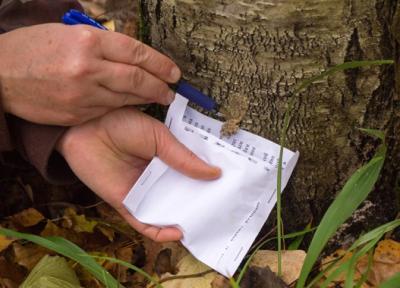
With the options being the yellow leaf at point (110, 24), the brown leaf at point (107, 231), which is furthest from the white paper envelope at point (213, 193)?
the yellow leaf at point (110, 24)

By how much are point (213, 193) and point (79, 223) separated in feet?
2.08

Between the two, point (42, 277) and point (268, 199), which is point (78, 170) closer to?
point (42, 277)

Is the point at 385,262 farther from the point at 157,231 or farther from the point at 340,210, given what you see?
the point at 157,231

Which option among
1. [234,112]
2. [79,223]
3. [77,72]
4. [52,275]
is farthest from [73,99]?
[79,223]

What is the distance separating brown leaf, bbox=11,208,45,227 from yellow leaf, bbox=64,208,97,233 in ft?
0.33

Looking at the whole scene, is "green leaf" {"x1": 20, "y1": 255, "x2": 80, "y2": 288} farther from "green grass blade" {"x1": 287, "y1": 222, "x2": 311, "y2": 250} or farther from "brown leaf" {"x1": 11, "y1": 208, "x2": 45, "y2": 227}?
"green grass blade" {"x1": 287, "y1": 222, "x2": 311, "y2": 250}

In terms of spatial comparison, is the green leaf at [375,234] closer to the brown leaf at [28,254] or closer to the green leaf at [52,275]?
the green leaf at [52,275]

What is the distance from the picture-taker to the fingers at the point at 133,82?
1.35 meters

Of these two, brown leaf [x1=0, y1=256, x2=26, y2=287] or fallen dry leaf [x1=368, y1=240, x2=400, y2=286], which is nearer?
fallen dry leaf [x1=368, y1=240, x2=400, y2=286]

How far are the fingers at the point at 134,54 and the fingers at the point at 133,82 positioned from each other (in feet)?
0.05

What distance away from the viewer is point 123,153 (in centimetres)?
155

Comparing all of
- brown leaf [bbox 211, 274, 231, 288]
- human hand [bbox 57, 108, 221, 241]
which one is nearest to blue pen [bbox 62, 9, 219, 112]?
human hand [bbox 57, 108, 221, 241]

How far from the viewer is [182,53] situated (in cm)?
148

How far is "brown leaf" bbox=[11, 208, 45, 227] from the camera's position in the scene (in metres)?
1.90
